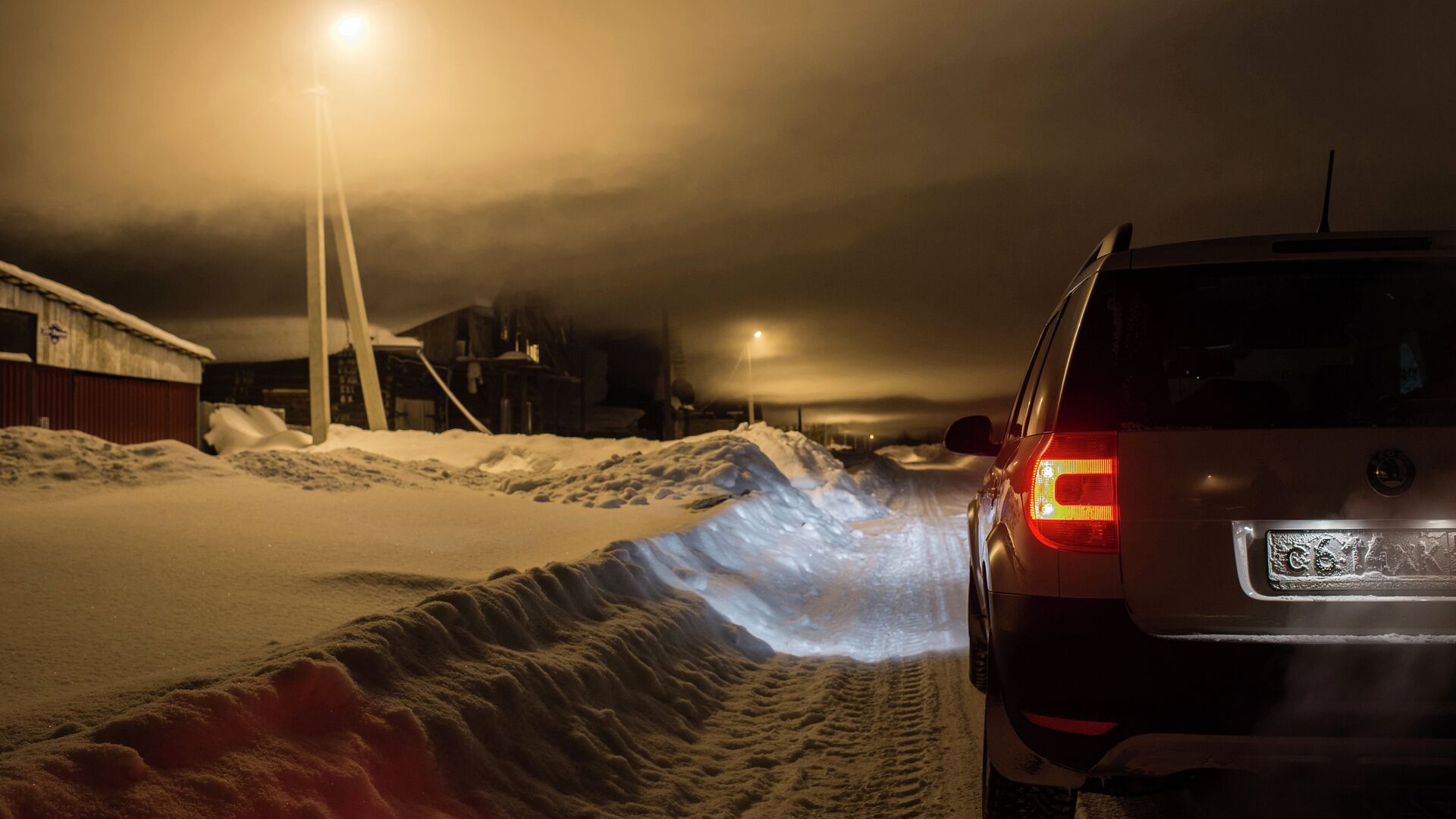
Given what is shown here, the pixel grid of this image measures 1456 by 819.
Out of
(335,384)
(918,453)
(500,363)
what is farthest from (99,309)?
(918,453)

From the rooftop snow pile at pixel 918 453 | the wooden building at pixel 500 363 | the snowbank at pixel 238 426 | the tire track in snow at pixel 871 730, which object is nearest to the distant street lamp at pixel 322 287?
the snowbank at pixel 238 426

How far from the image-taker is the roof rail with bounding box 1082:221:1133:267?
120 inches

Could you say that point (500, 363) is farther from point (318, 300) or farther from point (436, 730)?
point (436, 730)

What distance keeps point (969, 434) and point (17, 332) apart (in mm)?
24370

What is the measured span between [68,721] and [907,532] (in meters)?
13.4

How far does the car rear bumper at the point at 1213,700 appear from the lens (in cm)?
240

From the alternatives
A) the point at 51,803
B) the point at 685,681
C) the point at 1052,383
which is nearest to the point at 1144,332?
the point at 1052,383

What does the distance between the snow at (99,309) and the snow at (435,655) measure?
39.5ft

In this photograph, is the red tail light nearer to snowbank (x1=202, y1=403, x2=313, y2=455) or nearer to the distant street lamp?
the distant street lamp

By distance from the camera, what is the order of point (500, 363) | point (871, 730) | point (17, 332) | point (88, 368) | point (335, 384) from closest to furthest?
point (871, 730) < point (17, 332) < point (88, 368) < point (335, 384) < point (500, 363)

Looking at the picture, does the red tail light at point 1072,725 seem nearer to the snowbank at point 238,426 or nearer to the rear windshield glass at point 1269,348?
the rear windshield glass at point 1269,348

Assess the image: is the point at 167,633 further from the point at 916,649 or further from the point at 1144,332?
the point at 1144,332

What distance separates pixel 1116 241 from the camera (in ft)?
10.1

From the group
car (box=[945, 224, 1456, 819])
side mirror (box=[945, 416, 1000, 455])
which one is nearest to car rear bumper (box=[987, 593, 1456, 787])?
car (box=[945, 224, 1456, 819])
